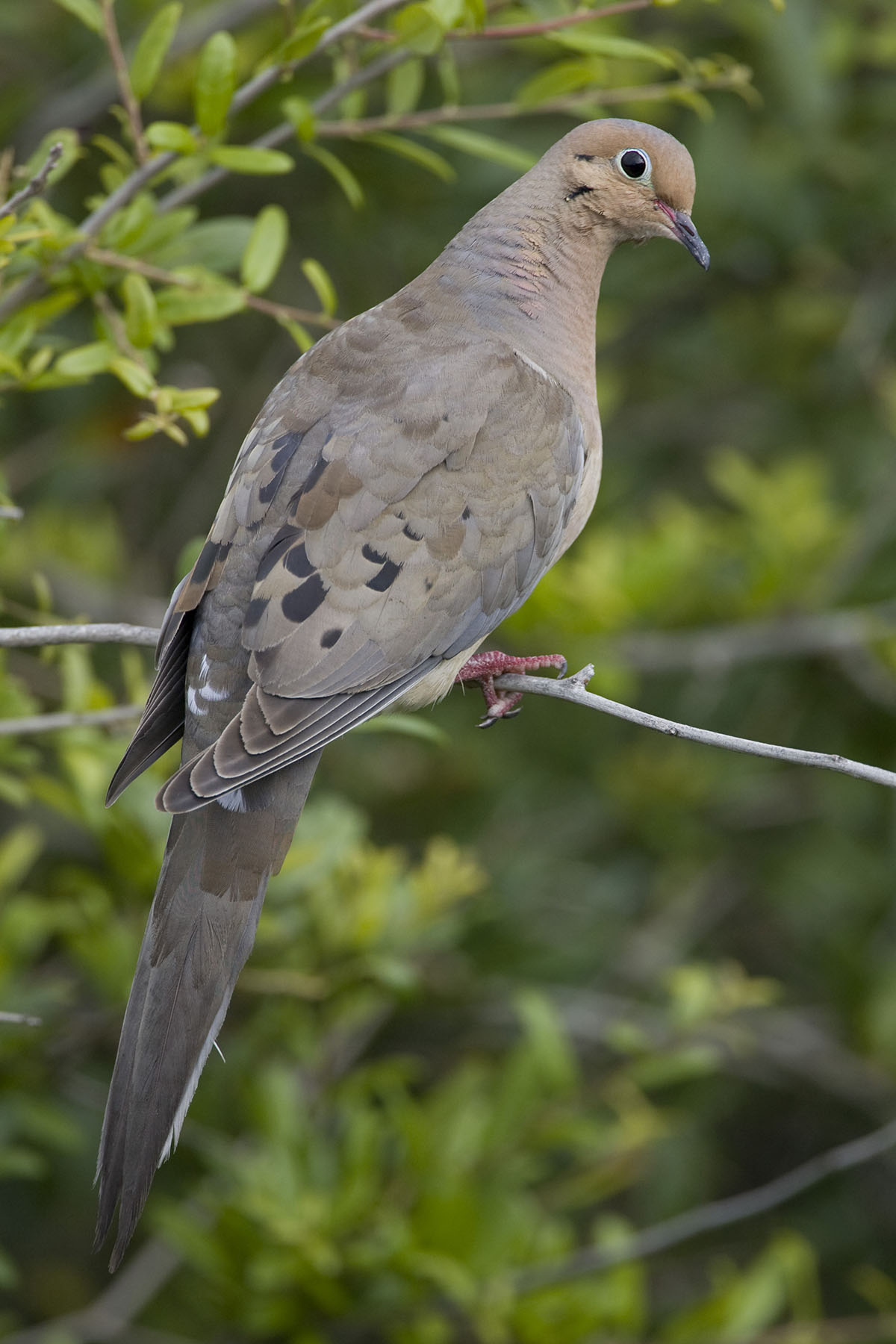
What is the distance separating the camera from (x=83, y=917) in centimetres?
338

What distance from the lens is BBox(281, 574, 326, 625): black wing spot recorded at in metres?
2.54

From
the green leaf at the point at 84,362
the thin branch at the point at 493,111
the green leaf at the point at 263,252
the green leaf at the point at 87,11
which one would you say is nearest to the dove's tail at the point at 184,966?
the green leaf at the point at 84,362

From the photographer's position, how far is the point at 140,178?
262cm

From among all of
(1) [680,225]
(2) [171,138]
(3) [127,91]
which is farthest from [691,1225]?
(3) [127,91]

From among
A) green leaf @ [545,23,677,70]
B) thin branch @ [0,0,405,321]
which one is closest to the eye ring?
green leaf @ [545,23,677,70]

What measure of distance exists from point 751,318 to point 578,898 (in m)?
2.08

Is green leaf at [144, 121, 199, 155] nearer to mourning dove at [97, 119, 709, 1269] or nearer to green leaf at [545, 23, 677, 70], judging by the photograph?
mourning dove at [97, 119, 709, 1269]

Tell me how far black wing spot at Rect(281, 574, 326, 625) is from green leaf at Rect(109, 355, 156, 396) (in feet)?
1.34

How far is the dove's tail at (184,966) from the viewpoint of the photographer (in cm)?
229

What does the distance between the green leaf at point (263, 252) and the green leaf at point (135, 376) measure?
1.00 feet

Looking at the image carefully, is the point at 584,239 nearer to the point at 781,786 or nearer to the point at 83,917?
the point at 83,917

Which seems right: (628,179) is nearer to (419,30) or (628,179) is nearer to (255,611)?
(419,30)

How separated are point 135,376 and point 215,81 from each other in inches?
21.1

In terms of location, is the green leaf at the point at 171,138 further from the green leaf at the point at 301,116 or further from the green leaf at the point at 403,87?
the green leaf at the point at 403,87
